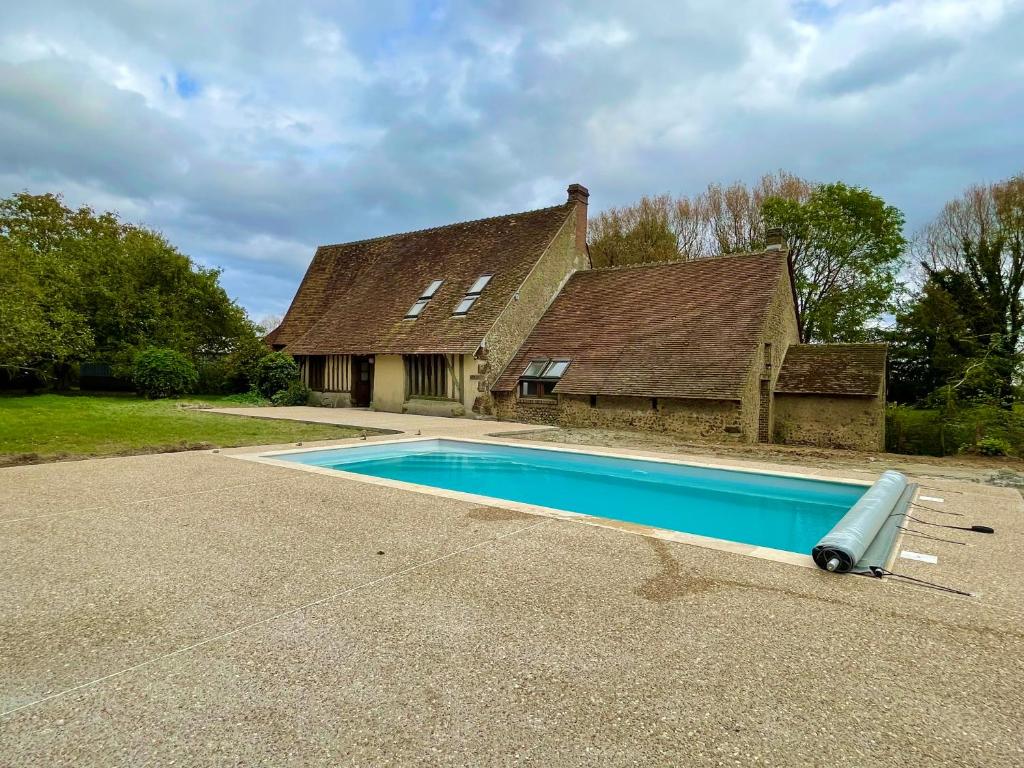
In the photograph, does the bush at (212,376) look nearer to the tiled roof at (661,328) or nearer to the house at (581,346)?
the house at (581,346)

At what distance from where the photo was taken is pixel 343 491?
6406mm

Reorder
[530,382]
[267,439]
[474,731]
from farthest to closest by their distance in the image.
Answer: [530,382] → [267,439] → [474,731]

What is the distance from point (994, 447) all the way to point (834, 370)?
5230 mm

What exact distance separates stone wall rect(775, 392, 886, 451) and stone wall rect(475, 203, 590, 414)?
7498 millimetres

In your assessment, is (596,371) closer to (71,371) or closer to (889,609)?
(889,609)

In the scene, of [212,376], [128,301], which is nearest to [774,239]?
[212,376]

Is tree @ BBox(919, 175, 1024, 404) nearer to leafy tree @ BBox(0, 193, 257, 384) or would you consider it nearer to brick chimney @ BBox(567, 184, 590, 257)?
brick chimney @ BBox(567, 184, 590, 257)

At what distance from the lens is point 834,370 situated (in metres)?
16.1

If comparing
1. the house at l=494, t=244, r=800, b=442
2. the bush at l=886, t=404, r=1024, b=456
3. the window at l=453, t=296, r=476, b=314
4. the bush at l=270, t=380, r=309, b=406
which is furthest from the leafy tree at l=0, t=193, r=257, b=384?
→ the bush at l=886, t=404, r=1024, b=456

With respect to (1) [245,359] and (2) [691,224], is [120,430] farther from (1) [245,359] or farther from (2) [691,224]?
(2) [691,224]

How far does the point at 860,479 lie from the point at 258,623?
7.66m

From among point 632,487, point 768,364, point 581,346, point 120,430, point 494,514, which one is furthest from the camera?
point 581,346

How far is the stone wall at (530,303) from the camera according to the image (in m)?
16.7

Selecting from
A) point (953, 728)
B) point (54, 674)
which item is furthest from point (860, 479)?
point (54, 674)
